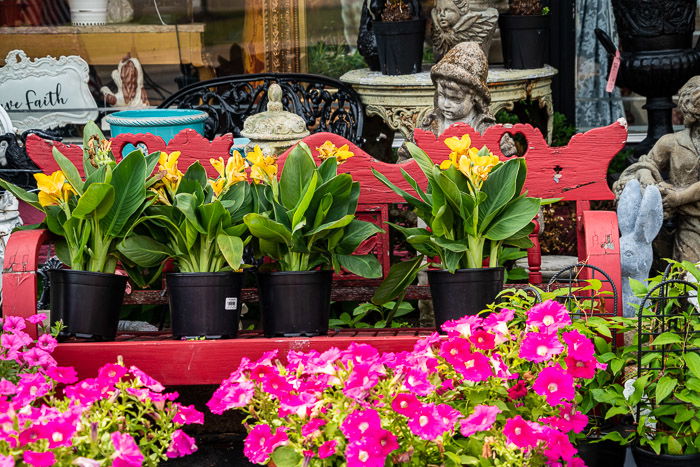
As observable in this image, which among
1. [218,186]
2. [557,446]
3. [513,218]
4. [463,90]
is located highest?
[463,90]

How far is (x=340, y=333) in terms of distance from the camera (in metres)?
3.14

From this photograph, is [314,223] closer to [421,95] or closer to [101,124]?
[421,95]

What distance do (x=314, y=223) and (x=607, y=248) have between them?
31.7 inches

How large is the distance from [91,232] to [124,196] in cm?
13

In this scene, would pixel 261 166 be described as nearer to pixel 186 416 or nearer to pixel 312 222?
pixel 312 222

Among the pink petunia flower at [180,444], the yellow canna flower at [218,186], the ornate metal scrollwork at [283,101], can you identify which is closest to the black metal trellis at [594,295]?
the yellow canna flower at [218,186]

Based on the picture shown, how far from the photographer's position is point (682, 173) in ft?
14.5

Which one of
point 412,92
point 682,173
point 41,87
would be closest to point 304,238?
point 682,173

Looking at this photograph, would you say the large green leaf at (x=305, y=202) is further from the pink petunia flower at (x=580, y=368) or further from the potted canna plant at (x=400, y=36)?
the potted canna plant at (x=400, y=36)

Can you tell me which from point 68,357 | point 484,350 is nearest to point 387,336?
point 484,350

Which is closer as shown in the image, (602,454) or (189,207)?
(602,454)

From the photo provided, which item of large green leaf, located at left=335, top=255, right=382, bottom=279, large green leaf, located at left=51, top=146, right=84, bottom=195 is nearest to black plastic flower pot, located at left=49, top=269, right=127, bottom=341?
large green leaf, located at left=51, top=146, right=84, bottom=195

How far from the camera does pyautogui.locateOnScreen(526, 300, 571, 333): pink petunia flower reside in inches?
96.7

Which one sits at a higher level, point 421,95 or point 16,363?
point 421,95
